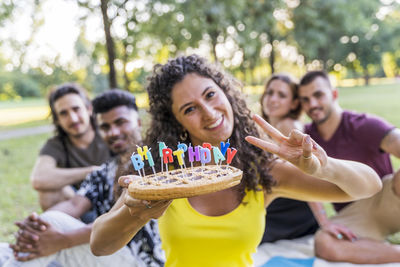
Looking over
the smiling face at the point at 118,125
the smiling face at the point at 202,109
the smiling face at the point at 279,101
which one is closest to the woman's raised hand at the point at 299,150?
the smiling face at the point at 202,109

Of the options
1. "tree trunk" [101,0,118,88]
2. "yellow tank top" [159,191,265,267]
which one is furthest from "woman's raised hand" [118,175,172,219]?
"tree trunk" [101,0,118,88]

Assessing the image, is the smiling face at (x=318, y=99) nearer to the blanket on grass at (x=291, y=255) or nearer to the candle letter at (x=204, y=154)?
the blanket on grass at (x=291, y=255)

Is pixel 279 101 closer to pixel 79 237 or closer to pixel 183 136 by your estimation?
pixel 183 136

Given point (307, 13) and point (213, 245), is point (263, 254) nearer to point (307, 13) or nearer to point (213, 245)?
point (213, 245)

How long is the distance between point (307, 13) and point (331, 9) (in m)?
1.79

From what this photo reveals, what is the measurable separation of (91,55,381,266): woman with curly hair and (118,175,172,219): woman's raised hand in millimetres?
120

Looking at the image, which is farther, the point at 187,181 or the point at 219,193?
the point at 219,193

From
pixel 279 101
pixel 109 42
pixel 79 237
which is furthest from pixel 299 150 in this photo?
pixel 109 42

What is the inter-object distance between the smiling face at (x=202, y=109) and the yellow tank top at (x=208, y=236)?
0.44m

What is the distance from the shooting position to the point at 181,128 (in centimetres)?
224

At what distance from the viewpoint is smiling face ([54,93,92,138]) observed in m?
4.56

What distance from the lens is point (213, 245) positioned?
1.97 metres

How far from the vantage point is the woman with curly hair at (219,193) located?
6.01 feet

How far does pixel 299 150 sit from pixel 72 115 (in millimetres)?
3666
